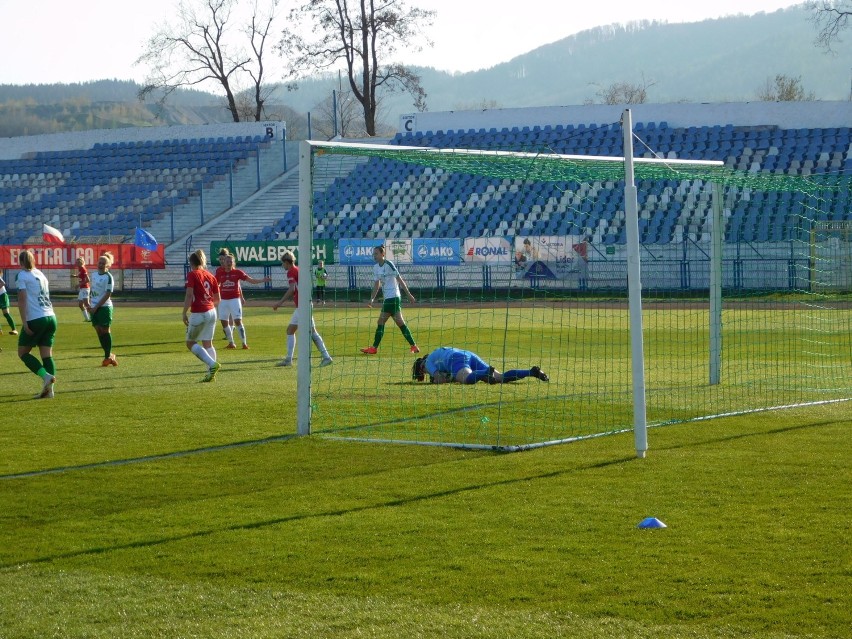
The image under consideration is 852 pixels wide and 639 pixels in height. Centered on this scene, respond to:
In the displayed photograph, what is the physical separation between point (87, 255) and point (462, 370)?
32596 mm

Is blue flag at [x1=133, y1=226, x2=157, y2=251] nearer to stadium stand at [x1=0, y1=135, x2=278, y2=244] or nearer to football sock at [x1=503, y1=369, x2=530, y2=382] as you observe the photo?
stadium stand at [x1=0, y1=135, x2=278, y2=244]

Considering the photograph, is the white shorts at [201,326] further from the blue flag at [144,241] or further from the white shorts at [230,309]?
the blue flag at [144,241]

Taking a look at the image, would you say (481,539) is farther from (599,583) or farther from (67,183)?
(67,183)

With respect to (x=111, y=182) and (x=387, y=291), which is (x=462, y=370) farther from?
(x=111, y=182)

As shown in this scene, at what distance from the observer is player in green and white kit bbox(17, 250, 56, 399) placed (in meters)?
13.8

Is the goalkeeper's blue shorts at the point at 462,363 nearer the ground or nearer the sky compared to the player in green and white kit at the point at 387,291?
nearer the ground

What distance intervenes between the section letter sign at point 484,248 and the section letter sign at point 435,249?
371mm

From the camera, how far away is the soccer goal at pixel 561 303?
37.0ft

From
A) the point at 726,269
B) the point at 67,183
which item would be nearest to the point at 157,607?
the point at 726,269

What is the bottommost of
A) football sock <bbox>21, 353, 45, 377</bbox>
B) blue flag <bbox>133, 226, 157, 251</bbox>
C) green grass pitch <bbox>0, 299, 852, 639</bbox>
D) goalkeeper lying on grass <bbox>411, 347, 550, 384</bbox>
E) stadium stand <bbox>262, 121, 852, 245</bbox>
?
green grass pitch <bbox>0, 299, 852, 639</bbox>

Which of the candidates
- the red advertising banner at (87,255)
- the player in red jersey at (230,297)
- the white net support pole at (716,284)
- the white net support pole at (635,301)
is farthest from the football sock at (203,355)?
the red advertising banner at (87,255)

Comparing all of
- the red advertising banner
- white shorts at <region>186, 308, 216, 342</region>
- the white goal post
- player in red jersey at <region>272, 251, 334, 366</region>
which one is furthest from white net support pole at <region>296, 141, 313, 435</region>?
the red advertising banner

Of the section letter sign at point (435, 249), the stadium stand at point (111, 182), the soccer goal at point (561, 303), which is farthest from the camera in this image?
the stadium stand at point (111, 182)

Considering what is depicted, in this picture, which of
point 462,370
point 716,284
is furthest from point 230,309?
point 716,284
